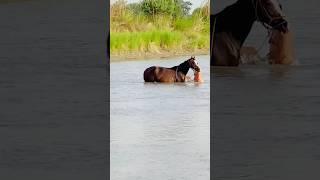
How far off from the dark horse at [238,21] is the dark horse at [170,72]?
41.0 inches

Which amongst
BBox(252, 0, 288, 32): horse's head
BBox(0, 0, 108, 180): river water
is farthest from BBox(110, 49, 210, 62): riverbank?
BBox(252, 0, 288, 32): horse's head

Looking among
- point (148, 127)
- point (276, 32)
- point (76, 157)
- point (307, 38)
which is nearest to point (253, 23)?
point (276, 32)

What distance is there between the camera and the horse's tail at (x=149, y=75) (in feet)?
11.1

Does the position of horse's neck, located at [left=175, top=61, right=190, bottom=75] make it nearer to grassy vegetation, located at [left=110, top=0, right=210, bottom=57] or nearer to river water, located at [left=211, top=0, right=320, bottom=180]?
grassy vegetation, located at [left=110, top=0, right=210, bottom=57]

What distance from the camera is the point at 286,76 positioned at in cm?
Result: 445

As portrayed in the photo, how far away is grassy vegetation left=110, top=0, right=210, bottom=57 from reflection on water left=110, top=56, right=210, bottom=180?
0.22ft

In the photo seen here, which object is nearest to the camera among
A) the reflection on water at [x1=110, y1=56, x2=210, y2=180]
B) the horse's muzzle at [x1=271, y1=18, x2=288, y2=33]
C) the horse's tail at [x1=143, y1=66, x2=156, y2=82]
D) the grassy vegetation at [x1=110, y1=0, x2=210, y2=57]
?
the reflection on water at [x1=110, y1=56, x2=210, y2=180]

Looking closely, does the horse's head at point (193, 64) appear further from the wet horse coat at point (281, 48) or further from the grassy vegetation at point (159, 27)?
the wet horse coat at point (281, 48)

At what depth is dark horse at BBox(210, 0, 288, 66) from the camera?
4473mm

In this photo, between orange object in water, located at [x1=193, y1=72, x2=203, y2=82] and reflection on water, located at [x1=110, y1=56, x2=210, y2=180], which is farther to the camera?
orange object in water, located at [x1=193, y1=72, x2=203, y2=82]

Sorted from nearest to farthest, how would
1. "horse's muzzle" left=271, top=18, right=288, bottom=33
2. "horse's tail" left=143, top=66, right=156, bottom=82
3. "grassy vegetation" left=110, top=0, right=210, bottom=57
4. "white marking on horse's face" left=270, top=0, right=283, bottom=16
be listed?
"grassy vegetation" left=110, top=0, right=210, bottom=57 < "horse's tail" left=143, top=66, right=156, bottom=82 < "white marking on horse's face" left=270, top=0, right=283, bottom=16 < "horse's muzzle" left=271, top=18, right=288, bottom=33

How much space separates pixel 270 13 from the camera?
4.45 meters

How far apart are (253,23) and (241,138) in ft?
4.83

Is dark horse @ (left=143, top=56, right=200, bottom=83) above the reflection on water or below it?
above
